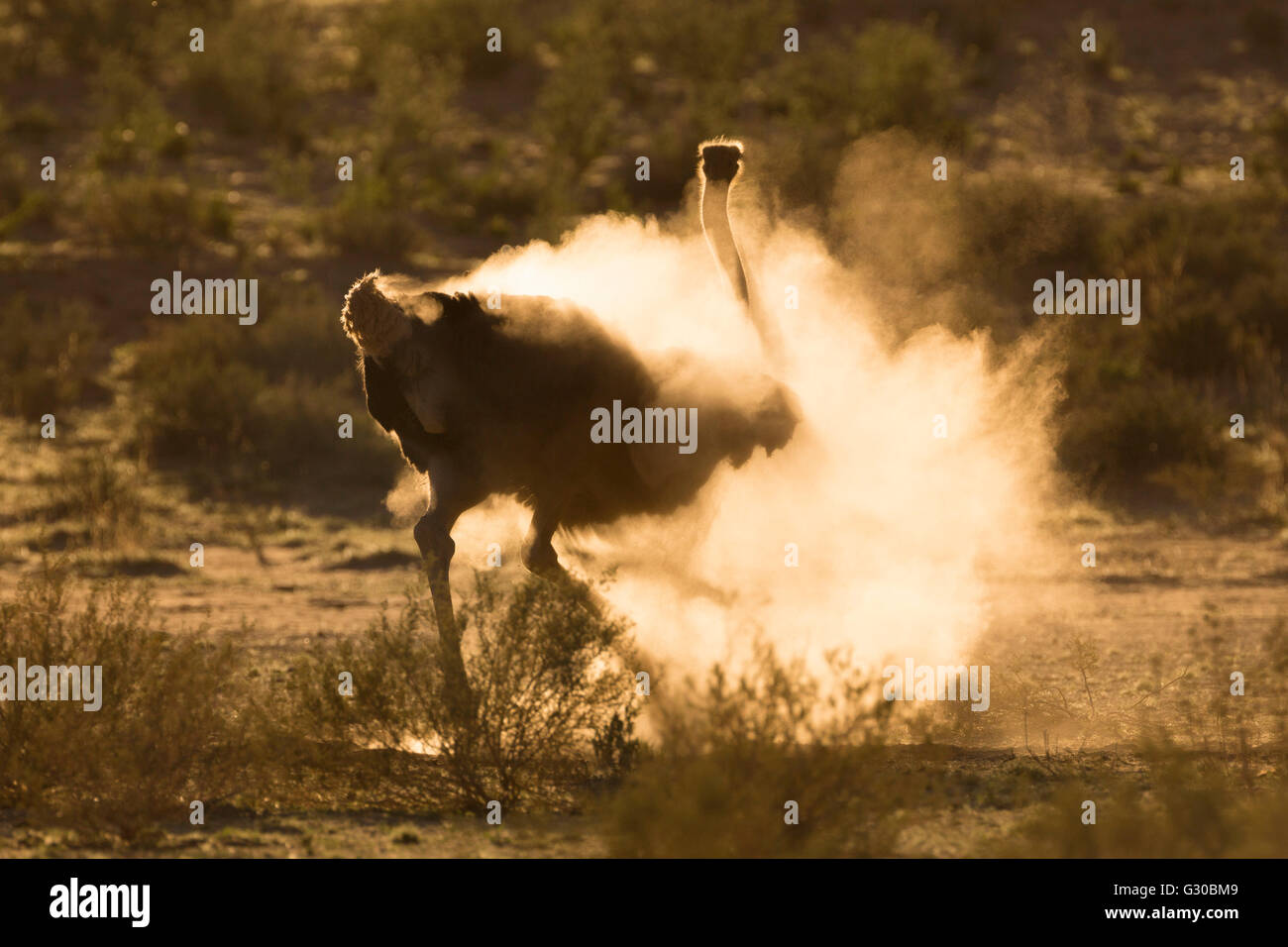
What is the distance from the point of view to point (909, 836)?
6082mm

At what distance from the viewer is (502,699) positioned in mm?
6688

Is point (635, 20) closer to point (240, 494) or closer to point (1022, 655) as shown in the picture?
point (240, 494)

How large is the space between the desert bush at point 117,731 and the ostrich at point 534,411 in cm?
100

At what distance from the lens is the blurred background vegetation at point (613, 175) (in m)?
17.1

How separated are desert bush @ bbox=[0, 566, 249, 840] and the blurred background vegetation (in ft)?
24.7

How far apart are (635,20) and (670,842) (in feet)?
94.9

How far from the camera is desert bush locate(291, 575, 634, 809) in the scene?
6.67m

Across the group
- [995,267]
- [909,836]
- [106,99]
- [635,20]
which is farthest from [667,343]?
[635,20]

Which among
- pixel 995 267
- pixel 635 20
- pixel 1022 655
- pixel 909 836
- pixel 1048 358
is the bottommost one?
pixel 909 836
